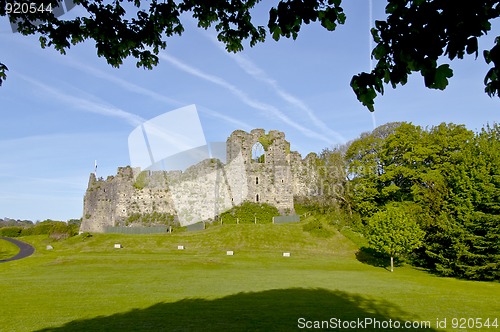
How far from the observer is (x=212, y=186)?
59.1 meters

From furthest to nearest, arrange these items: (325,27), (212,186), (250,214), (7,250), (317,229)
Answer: (212,186) → (250,214) → (7,250) → (317,229) → (325,27)

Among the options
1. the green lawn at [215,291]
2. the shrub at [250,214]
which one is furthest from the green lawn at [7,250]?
the shrub at [250,214]

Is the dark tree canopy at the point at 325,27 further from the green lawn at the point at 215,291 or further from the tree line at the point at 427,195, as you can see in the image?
the tree line at the point at 427,195

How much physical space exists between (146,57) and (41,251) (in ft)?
146

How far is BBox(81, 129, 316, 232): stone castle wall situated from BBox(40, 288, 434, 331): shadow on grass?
125ft

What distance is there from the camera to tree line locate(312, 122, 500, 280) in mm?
30031

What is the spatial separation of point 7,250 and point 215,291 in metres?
41.7

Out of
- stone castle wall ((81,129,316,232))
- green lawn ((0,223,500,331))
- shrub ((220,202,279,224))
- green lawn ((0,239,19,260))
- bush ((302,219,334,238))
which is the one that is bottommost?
green lawn ((0,223,500,331))

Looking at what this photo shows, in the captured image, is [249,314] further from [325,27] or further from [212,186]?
[212,186]

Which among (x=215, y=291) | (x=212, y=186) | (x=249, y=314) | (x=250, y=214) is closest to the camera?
(x=249, y=314)

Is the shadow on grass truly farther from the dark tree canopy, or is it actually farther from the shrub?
the shrub

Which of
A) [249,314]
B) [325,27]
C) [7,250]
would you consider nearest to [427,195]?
[249,314]

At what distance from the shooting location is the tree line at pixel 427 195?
3003 centimetres

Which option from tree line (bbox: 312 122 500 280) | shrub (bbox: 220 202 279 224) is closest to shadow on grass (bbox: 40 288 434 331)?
tree line (bbox: 312 122 500 280)
